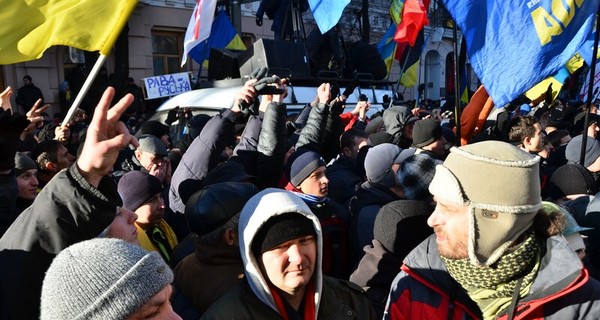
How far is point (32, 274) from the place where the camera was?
170cm

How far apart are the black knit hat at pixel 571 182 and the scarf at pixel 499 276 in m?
1.89

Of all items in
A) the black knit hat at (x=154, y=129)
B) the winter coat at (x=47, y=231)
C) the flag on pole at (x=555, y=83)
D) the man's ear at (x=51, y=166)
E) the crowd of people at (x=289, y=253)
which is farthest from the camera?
the flag on pole at (x=555, y=83)

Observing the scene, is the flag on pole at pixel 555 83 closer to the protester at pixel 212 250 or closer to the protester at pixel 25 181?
the protester at pixel 212 250

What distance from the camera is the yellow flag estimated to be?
119 inches

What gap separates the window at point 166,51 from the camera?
1761cm

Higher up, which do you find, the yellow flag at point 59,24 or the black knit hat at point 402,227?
the yellow flag at point 59,24

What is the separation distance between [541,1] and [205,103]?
5.44 m

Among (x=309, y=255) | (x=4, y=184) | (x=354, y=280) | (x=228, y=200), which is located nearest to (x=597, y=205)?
(x=354, y=280)

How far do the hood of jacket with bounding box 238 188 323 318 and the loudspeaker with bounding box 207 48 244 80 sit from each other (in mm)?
7831

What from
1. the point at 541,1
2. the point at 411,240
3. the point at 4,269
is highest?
the point at 541,1

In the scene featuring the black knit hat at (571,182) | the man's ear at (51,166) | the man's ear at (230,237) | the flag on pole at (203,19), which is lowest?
the black knit hat at (571,182)

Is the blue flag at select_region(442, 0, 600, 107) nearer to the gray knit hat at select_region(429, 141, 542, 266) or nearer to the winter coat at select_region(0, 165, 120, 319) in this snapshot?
the gray knit hat at select_region(429, 141, 542, 266)

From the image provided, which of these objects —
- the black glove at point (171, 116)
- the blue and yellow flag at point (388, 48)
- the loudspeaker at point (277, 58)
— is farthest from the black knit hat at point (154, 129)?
the blue and yellow flag at point (388, 48)

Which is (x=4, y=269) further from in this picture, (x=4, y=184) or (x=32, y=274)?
(x=4, y=184)
